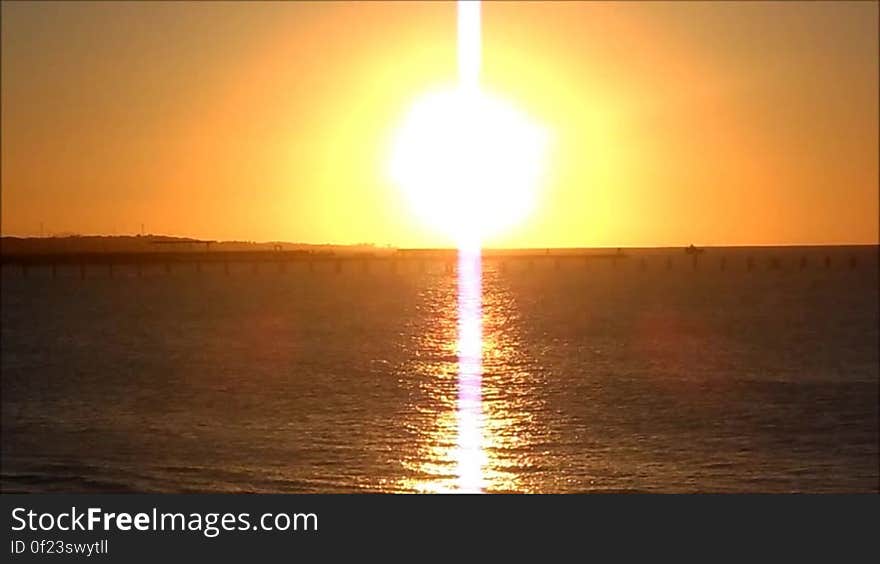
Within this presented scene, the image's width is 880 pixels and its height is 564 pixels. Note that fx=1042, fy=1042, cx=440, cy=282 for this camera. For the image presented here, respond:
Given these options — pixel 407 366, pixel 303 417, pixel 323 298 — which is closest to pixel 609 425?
pixel 303 417

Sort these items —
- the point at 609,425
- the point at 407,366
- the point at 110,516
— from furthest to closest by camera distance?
1. the point at 407,366
2. the point at 609,425
3. the point at 110,516

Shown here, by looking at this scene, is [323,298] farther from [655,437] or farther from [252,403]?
[655,437]

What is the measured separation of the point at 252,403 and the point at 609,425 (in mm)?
13766

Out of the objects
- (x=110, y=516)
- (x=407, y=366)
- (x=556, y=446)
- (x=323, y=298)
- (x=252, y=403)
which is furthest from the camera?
(x=323, y=298)

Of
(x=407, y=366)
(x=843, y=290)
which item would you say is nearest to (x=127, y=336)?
(x=407, y=366)

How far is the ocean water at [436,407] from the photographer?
25.6 m

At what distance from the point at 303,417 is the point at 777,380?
24.1 m

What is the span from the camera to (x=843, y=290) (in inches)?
5802

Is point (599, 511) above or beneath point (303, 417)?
above

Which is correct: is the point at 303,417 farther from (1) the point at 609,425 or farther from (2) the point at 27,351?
(2) the point at 27,351

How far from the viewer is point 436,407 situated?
37.5m

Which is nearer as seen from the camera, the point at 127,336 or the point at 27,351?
the point at 27,351

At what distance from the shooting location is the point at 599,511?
497 inches

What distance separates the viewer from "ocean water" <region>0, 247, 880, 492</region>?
84.1 ft
